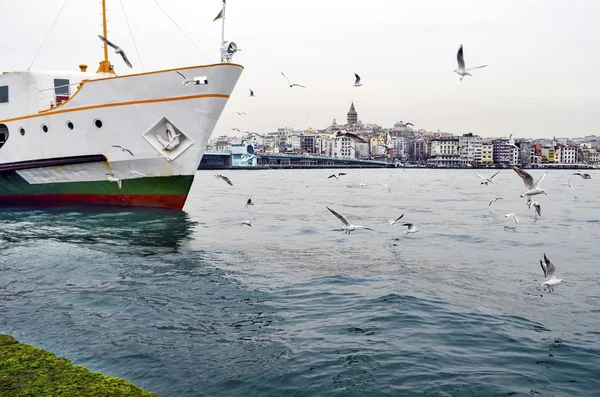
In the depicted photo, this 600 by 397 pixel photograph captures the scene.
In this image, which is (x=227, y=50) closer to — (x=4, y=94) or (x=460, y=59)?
(x=460, y=59)

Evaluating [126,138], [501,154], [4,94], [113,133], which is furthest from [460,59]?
[501,154]

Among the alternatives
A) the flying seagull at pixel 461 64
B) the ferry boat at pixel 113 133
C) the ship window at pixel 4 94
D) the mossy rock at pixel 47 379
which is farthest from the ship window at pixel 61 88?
the mossy rock at pixel 47 379

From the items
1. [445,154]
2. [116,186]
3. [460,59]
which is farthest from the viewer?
[445,154]

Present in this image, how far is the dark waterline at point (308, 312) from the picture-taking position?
536cm

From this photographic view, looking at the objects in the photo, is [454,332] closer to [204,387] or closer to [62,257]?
[204,387]

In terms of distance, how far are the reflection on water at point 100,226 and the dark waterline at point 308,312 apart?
0.54 ft

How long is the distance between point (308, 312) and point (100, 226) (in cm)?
1105

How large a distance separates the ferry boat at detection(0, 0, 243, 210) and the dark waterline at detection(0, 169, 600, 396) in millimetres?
4230

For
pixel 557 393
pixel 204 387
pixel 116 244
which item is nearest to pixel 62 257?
pixel 116 244

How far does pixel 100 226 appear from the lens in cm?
1634

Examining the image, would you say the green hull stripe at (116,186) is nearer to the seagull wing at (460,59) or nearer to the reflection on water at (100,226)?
the reflection on water at (100,226)

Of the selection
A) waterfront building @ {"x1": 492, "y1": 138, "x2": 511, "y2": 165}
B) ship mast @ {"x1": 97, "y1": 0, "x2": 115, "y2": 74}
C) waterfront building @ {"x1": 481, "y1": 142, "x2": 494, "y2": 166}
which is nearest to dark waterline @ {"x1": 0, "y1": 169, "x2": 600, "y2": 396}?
ship mast @ {"x1": 97, "y1": 0, "x2": 115, "y2": 74}

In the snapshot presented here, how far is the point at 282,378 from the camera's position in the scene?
208 inches

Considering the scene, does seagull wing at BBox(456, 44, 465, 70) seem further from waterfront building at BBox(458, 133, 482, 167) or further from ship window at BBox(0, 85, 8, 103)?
waterfront building at BBox(458, 133, 482, 167)
